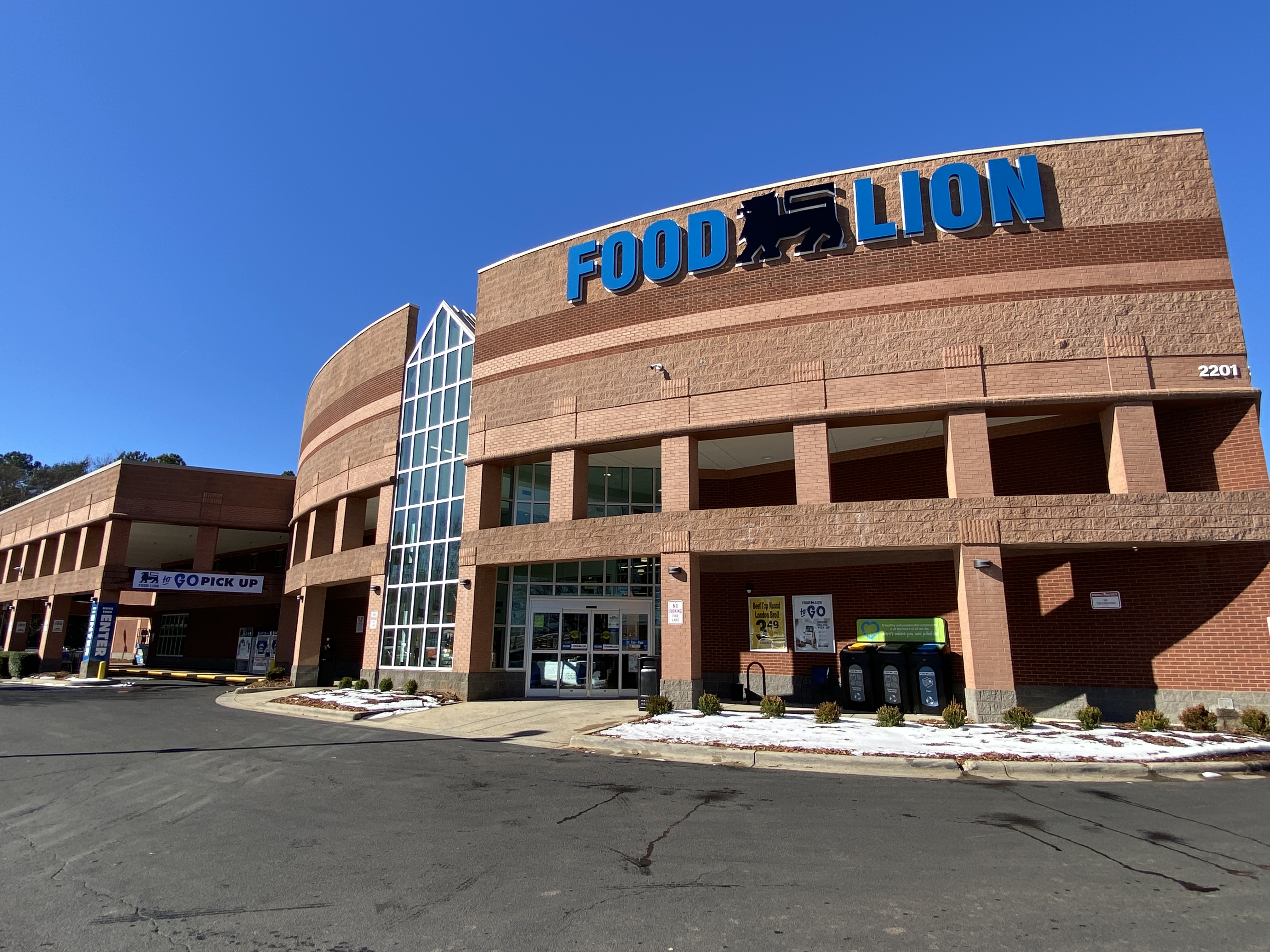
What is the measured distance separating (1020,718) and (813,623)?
7.15 m

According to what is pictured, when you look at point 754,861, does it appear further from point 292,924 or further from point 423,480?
point 423,480

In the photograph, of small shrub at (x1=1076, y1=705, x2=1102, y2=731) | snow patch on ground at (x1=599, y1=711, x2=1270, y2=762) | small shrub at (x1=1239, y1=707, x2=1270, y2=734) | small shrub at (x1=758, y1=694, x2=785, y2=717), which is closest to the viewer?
snow patch on ground at (x1=599, y1=711, x2=1270, y2=762)

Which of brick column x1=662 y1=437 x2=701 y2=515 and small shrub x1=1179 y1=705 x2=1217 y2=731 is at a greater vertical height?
A: brick column x1=662 y1=437 x2=701 y2=515

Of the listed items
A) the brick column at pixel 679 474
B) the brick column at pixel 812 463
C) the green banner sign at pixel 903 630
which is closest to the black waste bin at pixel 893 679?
the green banner sign at pixel 903 630

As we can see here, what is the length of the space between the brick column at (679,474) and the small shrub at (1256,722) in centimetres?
1128

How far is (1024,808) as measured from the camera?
7.76 m

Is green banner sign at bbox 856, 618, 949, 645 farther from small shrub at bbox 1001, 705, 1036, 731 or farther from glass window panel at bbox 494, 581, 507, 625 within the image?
glass window panel at bbox 494, 581, 507, 625

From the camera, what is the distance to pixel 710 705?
609 inches

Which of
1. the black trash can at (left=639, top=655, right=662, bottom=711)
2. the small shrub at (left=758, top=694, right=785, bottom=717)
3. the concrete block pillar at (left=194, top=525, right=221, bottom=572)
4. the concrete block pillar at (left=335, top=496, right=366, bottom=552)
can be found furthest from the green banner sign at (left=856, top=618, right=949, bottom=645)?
the concrete block pillar at (left=194, top=525, right=221, bottom=572)

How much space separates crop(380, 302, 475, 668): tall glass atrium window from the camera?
22.1 metres

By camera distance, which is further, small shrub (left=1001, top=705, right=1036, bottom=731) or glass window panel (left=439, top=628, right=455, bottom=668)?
glass window panel (left=439, top=628, right=455, bottom=668)

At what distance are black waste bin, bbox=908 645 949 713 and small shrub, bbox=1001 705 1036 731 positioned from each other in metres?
2.54

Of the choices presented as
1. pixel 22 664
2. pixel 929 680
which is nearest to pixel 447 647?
pixel 929 680

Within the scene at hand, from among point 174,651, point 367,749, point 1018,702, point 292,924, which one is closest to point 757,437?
point 1018,702
